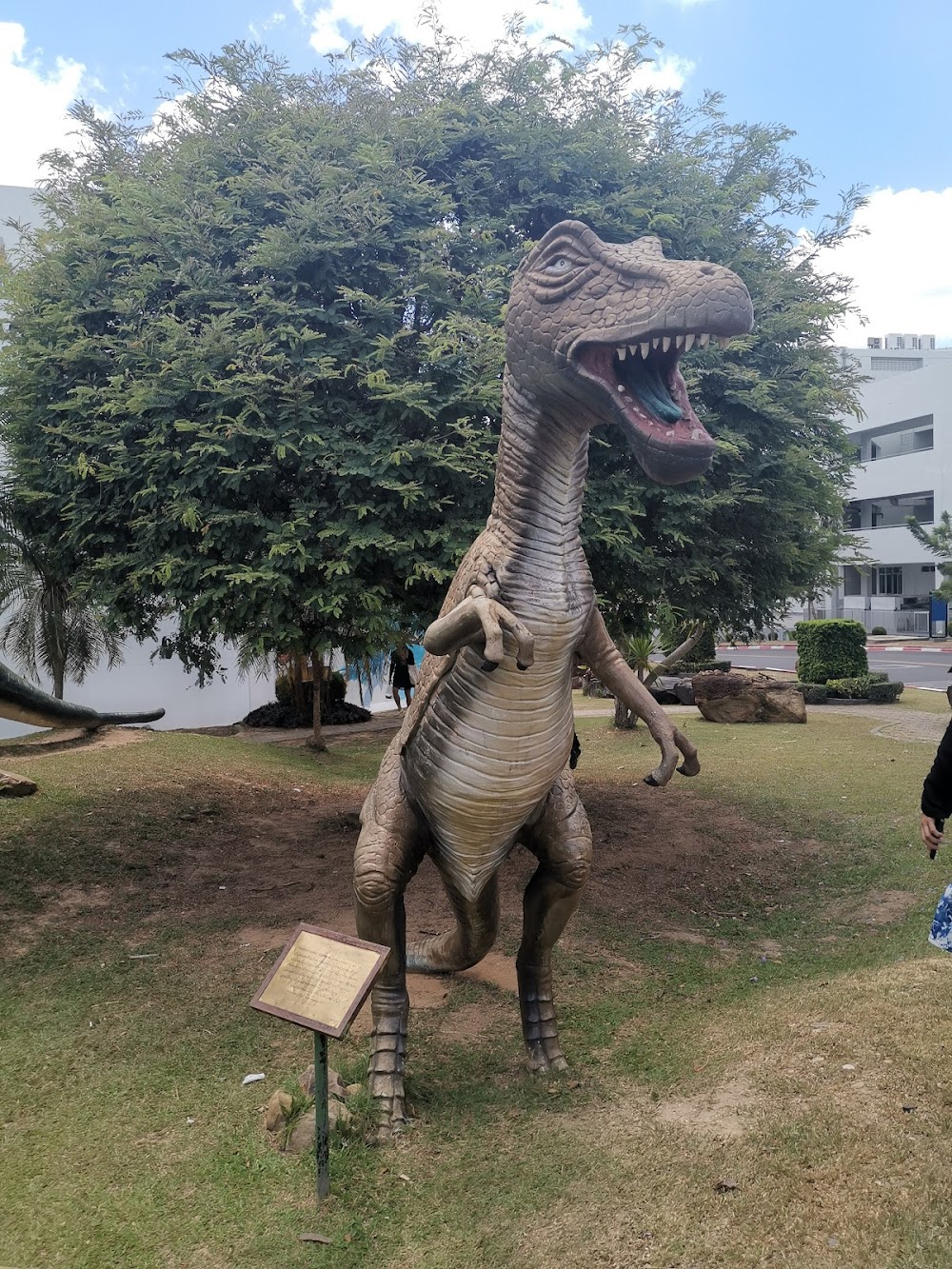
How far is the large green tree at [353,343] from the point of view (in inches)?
206

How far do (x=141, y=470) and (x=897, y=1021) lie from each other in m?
4.64

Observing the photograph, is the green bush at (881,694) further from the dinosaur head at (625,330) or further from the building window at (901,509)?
the building window at (901,509)

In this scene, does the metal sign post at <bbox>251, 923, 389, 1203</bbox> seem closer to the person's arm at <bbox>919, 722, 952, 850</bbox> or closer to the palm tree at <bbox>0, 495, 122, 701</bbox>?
the person's arm at <bbox>919, 722, 952, 850</bbox>

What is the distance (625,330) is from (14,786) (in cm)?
678

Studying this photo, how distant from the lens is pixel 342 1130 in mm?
3264

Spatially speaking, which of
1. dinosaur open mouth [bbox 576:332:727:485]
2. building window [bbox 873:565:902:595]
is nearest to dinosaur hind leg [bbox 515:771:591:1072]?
dinosaur open mouth [bbox 576:332:727:485]

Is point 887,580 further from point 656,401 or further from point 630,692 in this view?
point 656,401

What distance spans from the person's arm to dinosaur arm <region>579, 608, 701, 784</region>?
0.77 metres

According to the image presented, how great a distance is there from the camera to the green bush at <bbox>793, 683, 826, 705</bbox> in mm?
17750

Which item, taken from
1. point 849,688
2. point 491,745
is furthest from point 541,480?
point 849,688

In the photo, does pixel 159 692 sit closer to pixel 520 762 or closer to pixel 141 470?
pixel 141 470

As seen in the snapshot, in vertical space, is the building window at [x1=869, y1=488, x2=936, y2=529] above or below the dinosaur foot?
above

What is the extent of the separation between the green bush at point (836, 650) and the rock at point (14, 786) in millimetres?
14439

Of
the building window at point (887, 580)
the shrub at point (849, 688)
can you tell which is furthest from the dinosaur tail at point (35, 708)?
the building window at point (887, 580)
